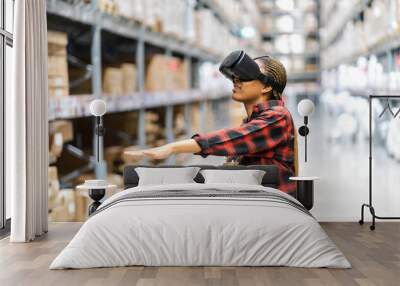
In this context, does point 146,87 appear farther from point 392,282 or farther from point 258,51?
point 392,282

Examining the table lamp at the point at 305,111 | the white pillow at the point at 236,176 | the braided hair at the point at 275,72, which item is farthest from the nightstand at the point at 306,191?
the braided hair at the point at 275,72

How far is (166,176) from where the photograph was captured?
5.78m

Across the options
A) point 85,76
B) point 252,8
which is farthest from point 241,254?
point 252,8

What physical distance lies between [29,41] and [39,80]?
373 millimetres

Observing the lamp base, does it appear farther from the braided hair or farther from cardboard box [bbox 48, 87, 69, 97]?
the braided hair

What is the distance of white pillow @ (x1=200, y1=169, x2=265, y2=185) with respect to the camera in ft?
18.6

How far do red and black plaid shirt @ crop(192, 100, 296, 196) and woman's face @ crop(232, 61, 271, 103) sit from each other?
0.09m

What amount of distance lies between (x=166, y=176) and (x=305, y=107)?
1468 millimetres

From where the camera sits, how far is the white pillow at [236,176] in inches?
223

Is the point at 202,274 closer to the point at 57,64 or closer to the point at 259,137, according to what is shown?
the point at 259,137

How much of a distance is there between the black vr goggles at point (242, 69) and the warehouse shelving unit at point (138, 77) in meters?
0.14

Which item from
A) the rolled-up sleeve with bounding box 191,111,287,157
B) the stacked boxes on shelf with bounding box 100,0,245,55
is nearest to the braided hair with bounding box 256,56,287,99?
the rolled-up sleeve with bounding box 191,111,287,157

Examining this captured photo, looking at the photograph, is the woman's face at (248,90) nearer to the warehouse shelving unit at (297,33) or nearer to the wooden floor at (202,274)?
the warehouse shelving unit at (297,33)

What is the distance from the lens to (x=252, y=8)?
6762mm
